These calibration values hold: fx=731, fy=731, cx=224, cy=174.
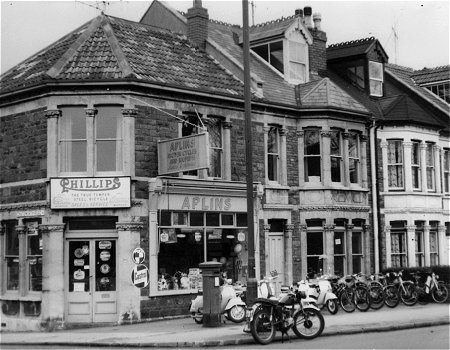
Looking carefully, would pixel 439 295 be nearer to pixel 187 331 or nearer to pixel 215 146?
pixel 215 146

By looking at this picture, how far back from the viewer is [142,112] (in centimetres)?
2103

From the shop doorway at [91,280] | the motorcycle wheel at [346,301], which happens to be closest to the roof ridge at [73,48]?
the shop doorway at [91,280]

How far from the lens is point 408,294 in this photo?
22.7 meters

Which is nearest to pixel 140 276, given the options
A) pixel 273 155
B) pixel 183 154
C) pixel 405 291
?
pixel 183 154

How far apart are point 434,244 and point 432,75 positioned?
332 inches

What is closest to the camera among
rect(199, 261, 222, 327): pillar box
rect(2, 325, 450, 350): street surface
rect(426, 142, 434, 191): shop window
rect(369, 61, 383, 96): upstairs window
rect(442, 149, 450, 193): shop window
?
rect(2, 325, 450, 350): street surface

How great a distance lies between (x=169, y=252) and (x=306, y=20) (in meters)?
13.6

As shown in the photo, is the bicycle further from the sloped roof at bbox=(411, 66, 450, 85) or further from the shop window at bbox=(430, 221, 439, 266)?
the sloped roof at bbox=(411, 66, 450, 85)

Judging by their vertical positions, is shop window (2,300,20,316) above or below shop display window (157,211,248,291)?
below

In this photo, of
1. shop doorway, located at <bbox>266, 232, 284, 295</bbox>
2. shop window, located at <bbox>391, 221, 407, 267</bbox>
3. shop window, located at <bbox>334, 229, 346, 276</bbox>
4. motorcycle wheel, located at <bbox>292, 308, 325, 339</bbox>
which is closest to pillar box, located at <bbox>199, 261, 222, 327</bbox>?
motorcycle wheel, located at <bbox>292, 308, 325, 339</bbox>

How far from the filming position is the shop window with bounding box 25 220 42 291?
20.8 m

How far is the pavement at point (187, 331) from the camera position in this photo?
15711mm

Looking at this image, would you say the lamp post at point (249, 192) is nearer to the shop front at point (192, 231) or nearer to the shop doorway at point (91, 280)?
the shop front at point (192, 231)

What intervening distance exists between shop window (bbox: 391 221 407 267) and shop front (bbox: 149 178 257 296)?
7.12 meters
